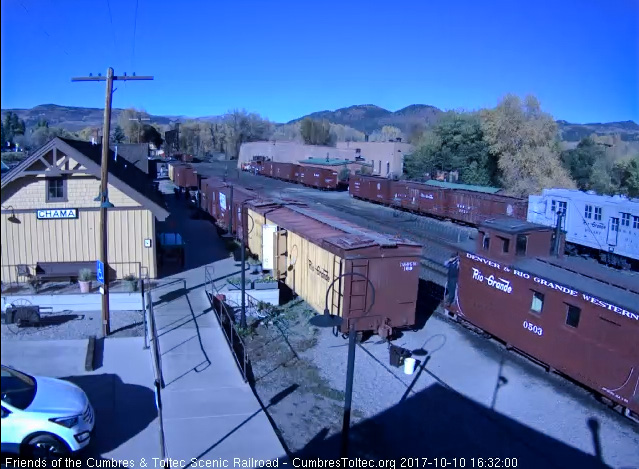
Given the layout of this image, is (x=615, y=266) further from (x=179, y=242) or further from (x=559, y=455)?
(x=179, y=242)

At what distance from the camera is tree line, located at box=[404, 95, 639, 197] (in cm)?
5131

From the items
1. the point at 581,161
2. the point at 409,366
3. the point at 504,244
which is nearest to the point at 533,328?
the point at 504,244

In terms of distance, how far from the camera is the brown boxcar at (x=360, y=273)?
13992 mm

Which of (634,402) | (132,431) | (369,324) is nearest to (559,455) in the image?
(634,402)

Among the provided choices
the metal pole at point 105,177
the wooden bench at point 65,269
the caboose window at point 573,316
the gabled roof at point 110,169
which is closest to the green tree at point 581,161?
the caboose window at point 573,316

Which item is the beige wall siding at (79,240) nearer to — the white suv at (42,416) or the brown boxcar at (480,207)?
the white suv at (42,416)

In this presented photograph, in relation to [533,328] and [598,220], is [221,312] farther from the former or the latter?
[598,220]

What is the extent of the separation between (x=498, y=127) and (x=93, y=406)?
55.9 m

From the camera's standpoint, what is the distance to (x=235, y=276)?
733 inches

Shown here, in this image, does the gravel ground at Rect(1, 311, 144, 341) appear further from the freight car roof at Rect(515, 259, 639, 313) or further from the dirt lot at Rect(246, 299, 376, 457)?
the freight car roof at Rect(515, 259, 639, 313)

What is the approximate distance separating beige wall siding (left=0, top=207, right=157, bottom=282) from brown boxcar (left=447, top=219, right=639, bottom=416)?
1017 cm

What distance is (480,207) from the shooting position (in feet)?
113

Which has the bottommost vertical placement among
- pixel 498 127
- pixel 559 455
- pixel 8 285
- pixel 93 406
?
pixel 559 455

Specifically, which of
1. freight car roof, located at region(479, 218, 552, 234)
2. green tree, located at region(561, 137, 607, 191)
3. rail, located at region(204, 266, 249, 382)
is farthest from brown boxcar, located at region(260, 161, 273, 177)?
freight car roof, located at region(479, 218, 552, 234)
